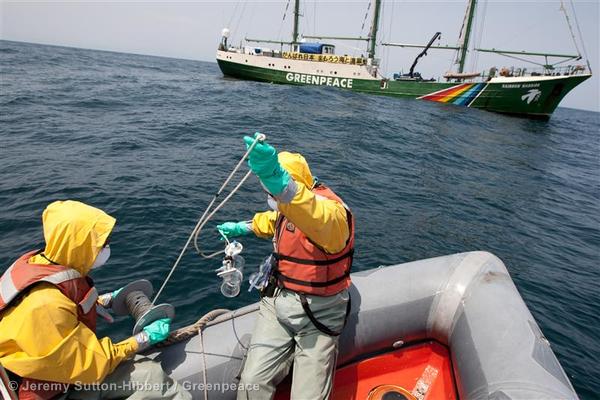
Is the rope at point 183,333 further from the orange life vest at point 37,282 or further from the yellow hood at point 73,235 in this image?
the yellow hood at point 73,235

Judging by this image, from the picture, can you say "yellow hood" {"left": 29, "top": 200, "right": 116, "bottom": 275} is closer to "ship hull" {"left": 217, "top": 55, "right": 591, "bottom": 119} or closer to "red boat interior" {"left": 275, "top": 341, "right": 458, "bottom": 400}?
"red boat interior" {"left": 275, "top": 341, "right": 458, "bottom": 400}

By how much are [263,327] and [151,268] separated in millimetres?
3454

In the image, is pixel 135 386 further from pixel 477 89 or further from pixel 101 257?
pixel 477 89

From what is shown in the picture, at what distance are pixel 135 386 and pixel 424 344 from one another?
303 cm

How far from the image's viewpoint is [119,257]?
6117 mm

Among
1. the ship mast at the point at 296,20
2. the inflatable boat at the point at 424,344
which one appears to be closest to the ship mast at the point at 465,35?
the ship mast at the point at 296,20

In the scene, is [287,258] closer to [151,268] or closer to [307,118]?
[151,268]

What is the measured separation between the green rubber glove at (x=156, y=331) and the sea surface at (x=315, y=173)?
209 cm

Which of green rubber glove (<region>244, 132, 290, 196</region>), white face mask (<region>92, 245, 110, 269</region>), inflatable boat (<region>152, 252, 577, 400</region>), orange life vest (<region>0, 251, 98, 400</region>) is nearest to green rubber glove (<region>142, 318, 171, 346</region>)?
inflatable boat (<region>152, 252, 577, 400</region>)

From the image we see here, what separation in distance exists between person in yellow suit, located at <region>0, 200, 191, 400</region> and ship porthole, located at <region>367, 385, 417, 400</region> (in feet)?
6.26

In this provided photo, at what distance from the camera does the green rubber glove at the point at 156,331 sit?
2904 millimetres

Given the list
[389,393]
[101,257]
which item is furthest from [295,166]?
[389,393]

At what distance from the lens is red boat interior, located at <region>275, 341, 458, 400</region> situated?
11.8 ft

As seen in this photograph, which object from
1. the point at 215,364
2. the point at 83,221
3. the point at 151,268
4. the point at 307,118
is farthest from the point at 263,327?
the point at 307,118
